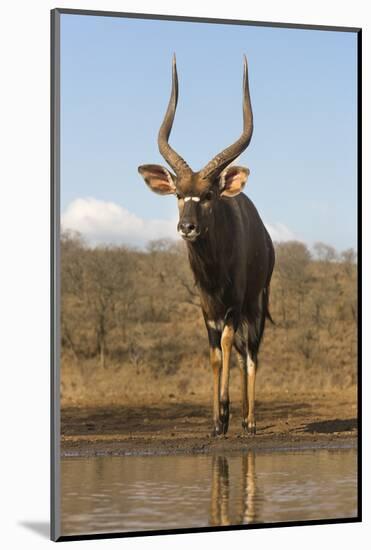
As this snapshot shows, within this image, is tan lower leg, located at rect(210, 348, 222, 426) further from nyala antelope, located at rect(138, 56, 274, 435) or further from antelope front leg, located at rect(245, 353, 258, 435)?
antelope front leg, located at rect(245, 353, 258, 435)

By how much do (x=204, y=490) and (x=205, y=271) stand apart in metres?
1.78

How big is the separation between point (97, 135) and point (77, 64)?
1.95 ft

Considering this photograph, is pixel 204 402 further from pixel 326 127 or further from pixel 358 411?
pixel 326 127

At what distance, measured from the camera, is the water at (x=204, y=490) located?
1321 cm

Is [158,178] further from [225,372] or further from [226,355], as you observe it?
[225,372]

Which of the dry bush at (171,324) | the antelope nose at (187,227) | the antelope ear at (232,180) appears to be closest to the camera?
the dry bush at (171,324)

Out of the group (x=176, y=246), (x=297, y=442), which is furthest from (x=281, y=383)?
(x=176, y=246)

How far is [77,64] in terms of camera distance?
13.5 metres

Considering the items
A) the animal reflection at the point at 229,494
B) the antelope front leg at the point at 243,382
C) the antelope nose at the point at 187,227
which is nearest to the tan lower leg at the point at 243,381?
the antelope front leg at the point at 243,382

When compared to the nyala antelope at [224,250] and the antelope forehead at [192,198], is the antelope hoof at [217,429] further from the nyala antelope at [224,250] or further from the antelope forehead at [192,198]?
the antelope forehead at [192,198]

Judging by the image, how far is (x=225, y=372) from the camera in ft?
47.0

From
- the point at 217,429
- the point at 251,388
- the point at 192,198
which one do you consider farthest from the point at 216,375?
the point at 192,198

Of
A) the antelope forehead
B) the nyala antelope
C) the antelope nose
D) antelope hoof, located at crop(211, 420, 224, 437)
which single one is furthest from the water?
the antelope forehead

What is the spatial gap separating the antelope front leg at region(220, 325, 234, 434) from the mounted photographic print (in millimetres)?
14
